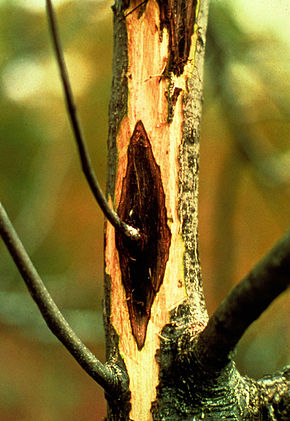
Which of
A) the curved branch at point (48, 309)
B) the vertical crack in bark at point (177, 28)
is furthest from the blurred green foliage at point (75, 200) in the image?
the curved branch at point (48, 309)

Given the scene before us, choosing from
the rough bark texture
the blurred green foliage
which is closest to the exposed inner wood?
the rough bark texture

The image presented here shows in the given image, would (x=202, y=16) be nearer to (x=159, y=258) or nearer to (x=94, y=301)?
(x=159, y=258)

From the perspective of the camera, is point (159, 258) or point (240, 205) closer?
point (159, 258)

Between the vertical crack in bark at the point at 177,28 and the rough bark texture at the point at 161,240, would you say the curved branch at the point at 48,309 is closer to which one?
the rough bark texture at the point at 161,240

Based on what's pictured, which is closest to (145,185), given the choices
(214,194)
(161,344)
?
(161,344)

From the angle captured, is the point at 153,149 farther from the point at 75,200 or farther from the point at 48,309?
the point at 75,200

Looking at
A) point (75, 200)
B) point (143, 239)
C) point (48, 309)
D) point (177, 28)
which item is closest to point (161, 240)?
point (143, 239)

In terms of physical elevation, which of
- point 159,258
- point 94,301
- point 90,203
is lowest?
point 159,258
